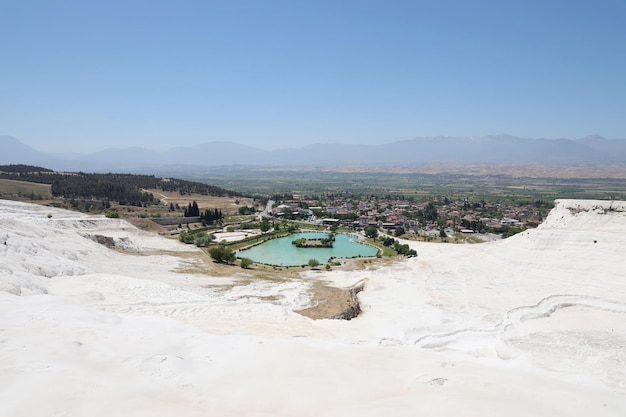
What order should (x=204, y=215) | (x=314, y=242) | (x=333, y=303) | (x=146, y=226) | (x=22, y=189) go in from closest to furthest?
(x=333, y=303) → (x=146, y=226) → (x=314, y=242) → (x=204, y=215) → (x=22, y=189)

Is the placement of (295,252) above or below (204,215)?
below

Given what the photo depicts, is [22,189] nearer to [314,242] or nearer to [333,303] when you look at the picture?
[314,242]

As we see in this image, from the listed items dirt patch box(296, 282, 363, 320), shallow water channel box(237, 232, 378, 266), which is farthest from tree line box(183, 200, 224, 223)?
dirt patch box(296, 282, 363, 320)

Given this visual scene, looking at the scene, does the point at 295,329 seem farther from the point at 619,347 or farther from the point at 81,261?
the point at 81,261

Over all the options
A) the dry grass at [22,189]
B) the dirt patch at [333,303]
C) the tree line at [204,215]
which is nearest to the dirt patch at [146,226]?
the tree line at [204,215]

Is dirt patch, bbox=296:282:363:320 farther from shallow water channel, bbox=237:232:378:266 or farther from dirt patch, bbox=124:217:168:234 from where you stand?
dirt patch, bbox=124:217:168:234

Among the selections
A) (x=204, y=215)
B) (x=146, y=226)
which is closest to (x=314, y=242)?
(x=146, y=226)

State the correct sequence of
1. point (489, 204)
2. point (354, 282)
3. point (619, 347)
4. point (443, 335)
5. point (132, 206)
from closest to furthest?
1. point (619, 347)
2. point (443, 335)
3. point (354, 282)
4. point (132, 206)
5. point (489, 204)

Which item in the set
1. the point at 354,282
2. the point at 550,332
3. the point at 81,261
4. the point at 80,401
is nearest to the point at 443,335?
the point at 550,332
